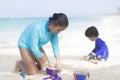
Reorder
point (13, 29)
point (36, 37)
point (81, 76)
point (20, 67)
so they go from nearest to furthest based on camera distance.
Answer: point (81, 76), point (36, 37), point (20, 67), point (13, 29)

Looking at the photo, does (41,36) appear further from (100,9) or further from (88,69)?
(100,9)

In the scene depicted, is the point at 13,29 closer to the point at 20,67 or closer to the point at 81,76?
the point at 20,67

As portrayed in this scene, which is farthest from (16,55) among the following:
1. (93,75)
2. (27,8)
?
(27,8)

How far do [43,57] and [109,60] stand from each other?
1.69 m

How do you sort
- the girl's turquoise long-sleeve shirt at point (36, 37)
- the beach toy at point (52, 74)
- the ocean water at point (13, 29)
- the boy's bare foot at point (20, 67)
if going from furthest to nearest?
1. the ocean water at point (13, 29)
2. the boy's bare foot at point (20, 67)
3. the girl's turquoise long-sleeve shirt at point (36, 37)
4. the beach toy at point (52, 74)

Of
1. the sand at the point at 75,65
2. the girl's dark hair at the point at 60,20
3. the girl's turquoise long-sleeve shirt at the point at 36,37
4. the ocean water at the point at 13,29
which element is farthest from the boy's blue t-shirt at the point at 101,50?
the ocean water at the point at 13,29

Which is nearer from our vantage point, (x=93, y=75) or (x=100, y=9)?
(x=93, y=75)

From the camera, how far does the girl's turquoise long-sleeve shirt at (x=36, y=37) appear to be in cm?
555

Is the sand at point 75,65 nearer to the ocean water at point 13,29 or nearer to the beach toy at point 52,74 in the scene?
the beach toy at point 52,74

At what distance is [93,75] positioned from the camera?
5645mm

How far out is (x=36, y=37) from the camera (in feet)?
18.2

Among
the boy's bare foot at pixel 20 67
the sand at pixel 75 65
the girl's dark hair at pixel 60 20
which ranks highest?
the girl's dark hair at pixel 60 20

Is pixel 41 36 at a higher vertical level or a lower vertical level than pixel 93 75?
higher

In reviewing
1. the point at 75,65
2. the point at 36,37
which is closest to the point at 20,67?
the point at 36,37
